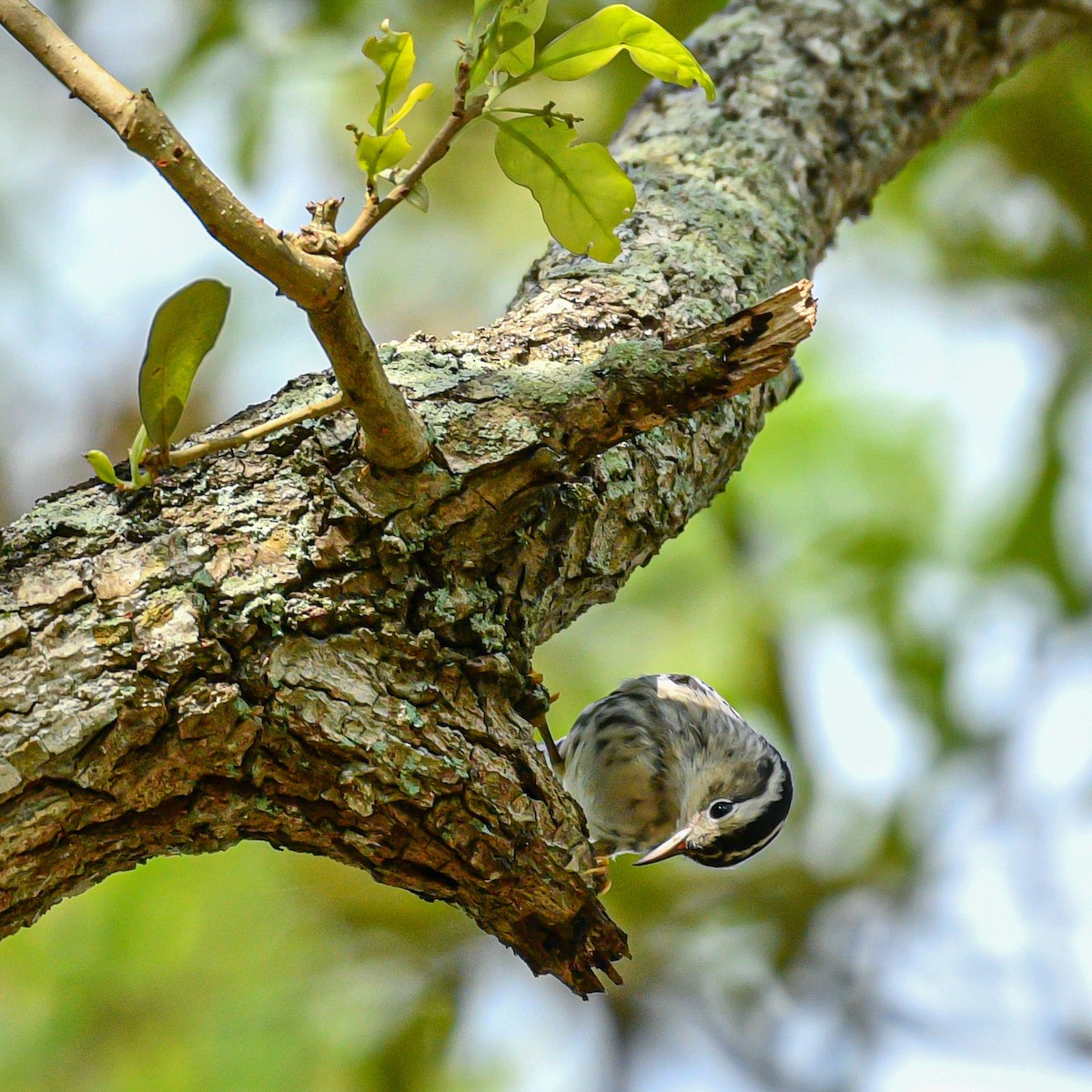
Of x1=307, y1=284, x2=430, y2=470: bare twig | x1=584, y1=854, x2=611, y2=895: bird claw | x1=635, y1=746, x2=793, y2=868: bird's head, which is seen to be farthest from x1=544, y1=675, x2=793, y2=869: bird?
x1=307, y1=284, x2=430, y2=470: bare twig

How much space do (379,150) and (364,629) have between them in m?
0.50

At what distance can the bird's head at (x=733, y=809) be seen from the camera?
101 inches

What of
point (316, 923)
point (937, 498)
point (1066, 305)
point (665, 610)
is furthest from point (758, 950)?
point (1066, 305)

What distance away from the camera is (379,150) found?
3.78 feet

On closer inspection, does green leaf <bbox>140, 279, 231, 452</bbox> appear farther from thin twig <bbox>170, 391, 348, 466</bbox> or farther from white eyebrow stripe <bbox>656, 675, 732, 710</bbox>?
white eyebrow stripe <bbox>656, 675, 732, 710</bbox>

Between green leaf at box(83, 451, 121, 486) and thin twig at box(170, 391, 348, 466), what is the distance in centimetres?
7

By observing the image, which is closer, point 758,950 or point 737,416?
point 737,416

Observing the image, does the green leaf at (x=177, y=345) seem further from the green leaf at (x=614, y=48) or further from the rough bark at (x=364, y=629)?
the green leaf at (x=614, y=48)

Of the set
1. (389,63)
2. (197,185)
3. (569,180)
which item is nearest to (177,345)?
(197,185)

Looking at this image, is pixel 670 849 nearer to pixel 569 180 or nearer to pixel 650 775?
pixel 650 775

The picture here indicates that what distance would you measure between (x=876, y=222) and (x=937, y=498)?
45.6 inches

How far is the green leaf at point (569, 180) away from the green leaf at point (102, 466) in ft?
1.71

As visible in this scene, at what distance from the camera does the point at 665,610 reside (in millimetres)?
4305

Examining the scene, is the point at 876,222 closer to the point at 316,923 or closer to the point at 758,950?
the point at 758,950
